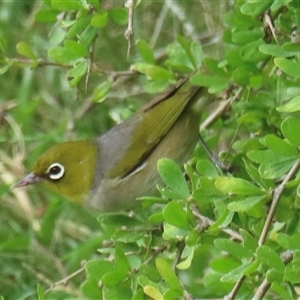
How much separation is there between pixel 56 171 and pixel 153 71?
709 mm

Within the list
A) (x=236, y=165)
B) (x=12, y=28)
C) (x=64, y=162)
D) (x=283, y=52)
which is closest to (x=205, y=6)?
(x=12, y=28)

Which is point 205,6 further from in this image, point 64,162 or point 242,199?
point 242,199

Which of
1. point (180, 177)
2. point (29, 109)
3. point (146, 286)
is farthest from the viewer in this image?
point (29, 109)

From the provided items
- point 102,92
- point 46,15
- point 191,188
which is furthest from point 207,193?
point 46,15

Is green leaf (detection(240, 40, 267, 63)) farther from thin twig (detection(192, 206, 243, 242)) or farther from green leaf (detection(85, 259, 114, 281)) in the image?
green leaf (detection(85, 259, 114, 281))

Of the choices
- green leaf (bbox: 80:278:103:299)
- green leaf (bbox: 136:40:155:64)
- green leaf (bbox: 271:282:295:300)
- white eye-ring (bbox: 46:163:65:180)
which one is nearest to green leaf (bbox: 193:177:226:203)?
green leaf (bbox: 271:282:295:300)

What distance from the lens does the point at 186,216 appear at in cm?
164

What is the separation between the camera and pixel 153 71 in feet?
7.25

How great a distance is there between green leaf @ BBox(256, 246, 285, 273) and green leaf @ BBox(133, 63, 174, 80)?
0.91 metres

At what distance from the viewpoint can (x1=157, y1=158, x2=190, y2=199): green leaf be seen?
168 cm

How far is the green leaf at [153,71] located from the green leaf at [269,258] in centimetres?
91

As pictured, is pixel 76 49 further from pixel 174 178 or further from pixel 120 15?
pixel 174 178

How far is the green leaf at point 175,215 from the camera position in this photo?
5.23 ft

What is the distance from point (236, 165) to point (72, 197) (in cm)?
81
